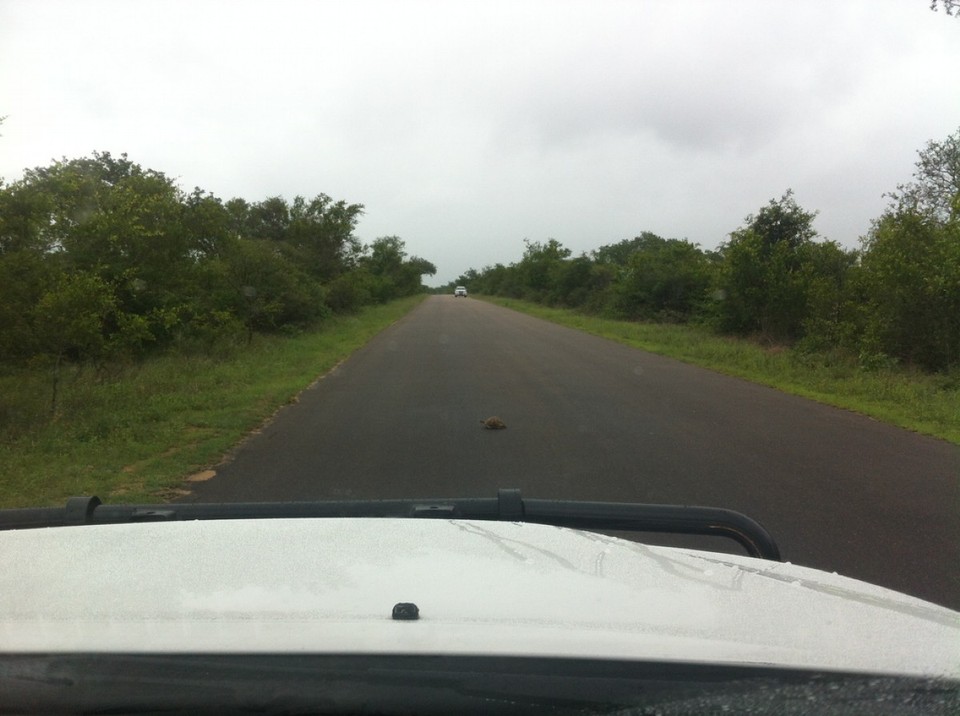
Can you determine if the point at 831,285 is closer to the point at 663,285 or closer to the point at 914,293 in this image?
the point at 914,293

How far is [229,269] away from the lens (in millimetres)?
23547

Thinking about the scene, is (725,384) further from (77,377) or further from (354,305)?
(354,305)

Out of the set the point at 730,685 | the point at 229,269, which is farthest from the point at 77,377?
the point at 730,685

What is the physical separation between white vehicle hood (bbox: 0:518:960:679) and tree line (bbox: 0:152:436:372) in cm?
897

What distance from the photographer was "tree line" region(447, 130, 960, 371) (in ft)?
58.6

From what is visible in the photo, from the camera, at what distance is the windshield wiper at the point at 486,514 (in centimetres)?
316

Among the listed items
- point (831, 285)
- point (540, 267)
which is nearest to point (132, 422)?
point (831, 285)

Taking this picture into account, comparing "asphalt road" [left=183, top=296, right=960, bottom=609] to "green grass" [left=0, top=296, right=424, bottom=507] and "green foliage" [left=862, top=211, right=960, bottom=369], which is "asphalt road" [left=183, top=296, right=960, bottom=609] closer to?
"green grass" [left=0, top=296, right=424, bottom=507]

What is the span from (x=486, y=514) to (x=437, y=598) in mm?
960

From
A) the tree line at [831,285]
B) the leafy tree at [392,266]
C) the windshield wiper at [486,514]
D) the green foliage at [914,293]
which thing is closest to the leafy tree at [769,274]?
the tree line at [831,285]

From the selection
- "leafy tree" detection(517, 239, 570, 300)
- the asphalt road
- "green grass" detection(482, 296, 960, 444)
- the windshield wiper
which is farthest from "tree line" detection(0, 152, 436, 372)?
"leafy tree" detection(517, 239, 570, 300)

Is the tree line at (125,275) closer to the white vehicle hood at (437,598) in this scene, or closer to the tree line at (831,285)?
the white vehicle hood at (437,598)

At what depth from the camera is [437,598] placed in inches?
91.7

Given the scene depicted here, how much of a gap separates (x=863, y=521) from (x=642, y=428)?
427 cm
